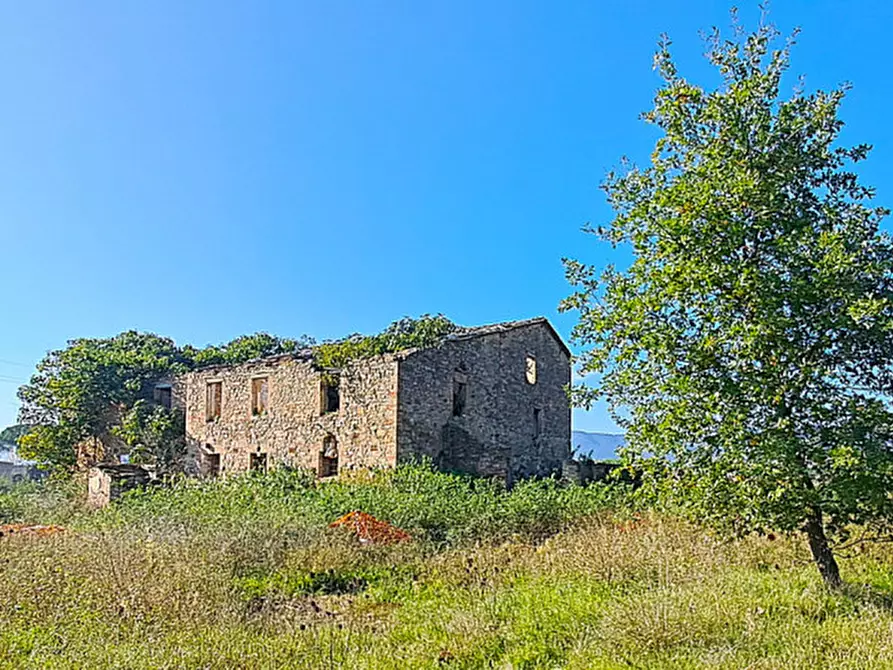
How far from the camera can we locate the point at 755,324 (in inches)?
257

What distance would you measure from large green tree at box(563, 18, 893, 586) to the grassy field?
36.2 inches

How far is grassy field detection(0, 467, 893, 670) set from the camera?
5.59 meters

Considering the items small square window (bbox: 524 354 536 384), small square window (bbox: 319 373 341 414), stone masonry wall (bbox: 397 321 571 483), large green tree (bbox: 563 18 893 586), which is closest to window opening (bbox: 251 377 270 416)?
small square window (bbox: 319 373 341 414)

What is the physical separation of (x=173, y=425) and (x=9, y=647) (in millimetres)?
22492

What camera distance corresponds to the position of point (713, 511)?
22.1 feet

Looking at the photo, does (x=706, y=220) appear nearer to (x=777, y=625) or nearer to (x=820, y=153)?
(x=820, y=153)

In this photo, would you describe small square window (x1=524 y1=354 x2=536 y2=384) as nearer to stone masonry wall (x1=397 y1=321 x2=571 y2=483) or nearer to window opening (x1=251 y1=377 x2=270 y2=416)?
stone masonry wall (x1=397 y1=321 x2=571 y2=483)

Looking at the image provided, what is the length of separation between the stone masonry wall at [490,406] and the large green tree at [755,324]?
41.9 ft

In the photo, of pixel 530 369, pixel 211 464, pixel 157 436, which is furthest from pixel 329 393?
pixel 157 436

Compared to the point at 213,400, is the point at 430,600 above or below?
below

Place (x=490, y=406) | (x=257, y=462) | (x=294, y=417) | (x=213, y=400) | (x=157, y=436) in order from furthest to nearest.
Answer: (x=157, y=436) → (x=213, y=400) → (x=257, y=462) → (x=490, y=406) → (x=294, y=417)

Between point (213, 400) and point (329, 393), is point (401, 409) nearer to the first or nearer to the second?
point (329, 393)

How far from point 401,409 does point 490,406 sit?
3.58 metres

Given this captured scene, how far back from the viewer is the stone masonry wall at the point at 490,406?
A: 792 inches
